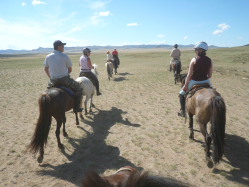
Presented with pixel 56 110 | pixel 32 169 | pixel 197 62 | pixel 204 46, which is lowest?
pixel 32 169

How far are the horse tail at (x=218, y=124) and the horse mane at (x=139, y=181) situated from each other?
351 cm

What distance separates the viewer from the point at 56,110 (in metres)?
5.81

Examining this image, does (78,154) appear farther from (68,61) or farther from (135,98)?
(135,98)

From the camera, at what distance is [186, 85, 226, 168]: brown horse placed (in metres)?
4.59

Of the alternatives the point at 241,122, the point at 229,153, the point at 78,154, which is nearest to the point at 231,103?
the point at 241,122

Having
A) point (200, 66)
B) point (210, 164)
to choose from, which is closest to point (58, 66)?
point (200, 66)

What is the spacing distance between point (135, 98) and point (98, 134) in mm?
5384

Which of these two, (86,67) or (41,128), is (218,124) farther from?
(86,67)

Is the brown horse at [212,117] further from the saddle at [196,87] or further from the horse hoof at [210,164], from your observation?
the saddle at [196,87]

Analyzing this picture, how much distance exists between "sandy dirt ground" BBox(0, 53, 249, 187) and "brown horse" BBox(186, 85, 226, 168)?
0.58m

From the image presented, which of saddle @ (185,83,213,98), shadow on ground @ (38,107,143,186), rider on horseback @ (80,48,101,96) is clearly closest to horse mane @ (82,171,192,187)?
shadow on ground @ (38,107,143,186)

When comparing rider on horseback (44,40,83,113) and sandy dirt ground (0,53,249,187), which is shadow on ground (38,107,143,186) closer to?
sandy dirt ground (0,53,249,187)

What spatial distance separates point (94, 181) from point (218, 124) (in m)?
3.93

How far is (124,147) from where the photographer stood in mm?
6359
